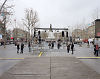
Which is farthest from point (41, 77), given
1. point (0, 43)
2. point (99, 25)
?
point (0, 43)

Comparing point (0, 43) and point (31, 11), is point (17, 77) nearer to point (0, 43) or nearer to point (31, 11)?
point (31, 11)

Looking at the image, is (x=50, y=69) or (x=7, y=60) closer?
(x=50, y=69)

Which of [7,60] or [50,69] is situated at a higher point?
[50,69]

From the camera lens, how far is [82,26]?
65.6 meters

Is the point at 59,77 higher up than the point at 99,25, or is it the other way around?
the point at 99,25

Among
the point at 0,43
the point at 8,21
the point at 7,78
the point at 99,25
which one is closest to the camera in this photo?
the point at 7,78

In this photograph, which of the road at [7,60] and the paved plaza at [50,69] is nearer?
the paved plaza at [50,69]

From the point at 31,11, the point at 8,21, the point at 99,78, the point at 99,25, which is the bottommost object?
the point at 99,78

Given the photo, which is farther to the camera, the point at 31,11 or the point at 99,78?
the point at 31,11

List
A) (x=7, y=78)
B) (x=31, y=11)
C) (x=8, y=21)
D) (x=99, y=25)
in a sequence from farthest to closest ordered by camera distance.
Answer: (x=31, y=11)
(x=8, y=21)
(x=99, y=25)
(x=7, y=78)

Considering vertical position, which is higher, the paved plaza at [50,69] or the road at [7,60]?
the paved plaza at [50,69]

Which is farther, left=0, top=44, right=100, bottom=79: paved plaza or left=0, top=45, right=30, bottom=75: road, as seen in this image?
left=0, top=45, right=30, bottom=75: road

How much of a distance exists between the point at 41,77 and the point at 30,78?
24.2 inches

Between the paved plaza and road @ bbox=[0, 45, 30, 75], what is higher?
the paved plaza
